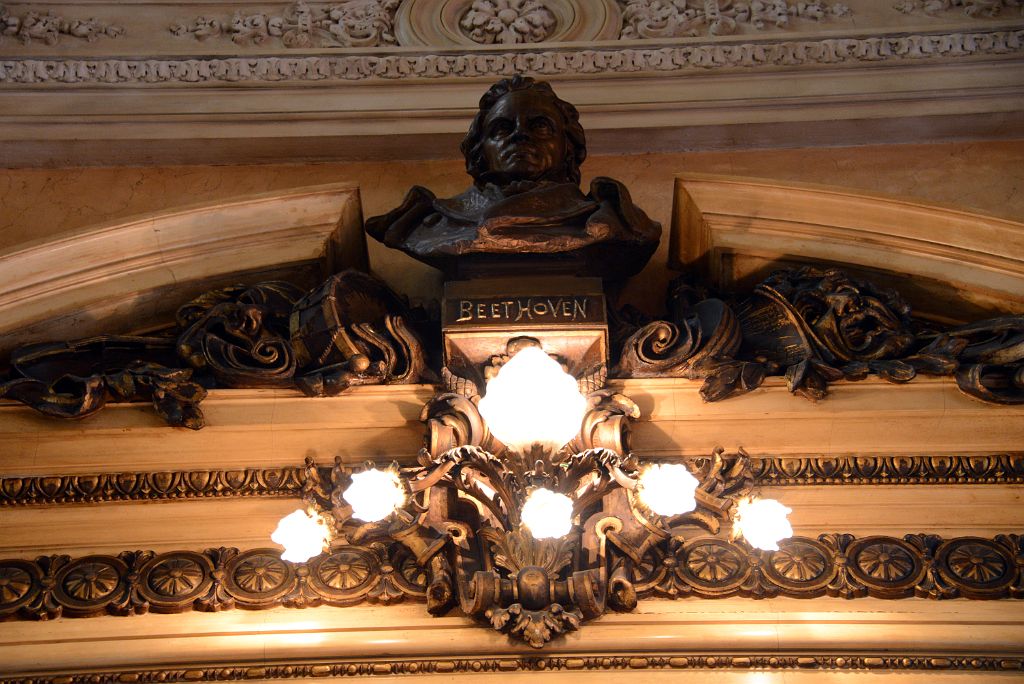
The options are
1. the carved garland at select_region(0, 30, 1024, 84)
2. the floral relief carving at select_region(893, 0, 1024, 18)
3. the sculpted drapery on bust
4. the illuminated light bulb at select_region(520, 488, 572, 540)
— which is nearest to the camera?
the illuminated light bulb at select_region(520, 488, 572, 540)

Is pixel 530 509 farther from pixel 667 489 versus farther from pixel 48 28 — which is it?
pixel 48 28

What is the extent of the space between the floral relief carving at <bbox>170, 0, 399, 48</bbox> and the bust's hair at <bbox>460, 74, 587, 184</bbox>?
3.63 feet

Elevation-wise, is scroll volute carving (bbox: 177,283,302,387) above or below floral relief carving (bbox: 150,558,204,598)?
above

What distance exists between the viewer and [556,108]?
4.00m

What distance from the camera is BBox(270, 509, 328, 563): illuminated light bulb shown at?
322 cm

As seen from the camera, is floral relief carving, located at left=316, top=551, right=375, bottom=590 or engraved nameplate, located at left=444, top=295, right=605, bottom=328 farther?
engraved nameplate, located at left=444, top=295, right=605, bottom=328

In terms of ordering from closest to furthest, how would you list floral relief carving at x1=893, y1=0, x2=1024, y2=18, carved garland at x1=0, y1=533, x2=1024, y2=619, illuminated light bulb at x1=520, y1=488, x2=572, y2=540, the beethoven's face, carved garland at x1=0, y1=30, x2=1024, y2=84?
illuminated light bulb at x1=520, y1=488, x2=572, y2=540 < carved garland at x1=0, y1=533, x2=1024, y2=619 < the beethoven's face < carved garland at x1=0, y1=30, x2=1024, y2=84 < floral relief carving at x1=893, y1=0, x2=1024, y2=18

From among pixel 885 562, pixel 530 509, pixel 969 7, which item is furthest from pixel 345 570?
pixel 969 7

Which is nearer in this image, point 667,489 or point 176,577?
point 667,489

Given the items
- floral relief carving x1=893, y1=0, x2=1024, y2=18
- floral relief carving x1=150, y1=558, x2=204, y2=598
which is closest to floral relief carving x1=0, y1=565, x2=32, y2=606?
floral relief carving x1=150, y1=558, x2=204, y2=598

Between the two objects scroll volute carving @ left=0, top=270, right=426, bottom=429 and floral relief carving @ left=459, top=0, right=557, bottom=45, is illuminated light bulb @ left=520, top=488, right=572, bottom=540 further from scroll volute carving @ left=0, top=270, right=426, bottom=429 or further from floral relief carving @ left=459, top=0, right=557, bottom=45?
floral relief carving @ left=459, top=0, right=557, bottom=45

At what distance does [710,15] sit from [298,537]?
8.81 feet

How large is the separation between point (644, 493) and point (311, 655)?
829 millimetres

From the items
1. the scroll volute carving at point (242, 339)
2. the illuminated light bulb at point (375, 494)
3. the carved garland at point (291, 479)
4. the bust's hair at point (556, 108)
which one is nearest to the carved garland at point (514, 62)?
the bust's hair at point (556, 108)
